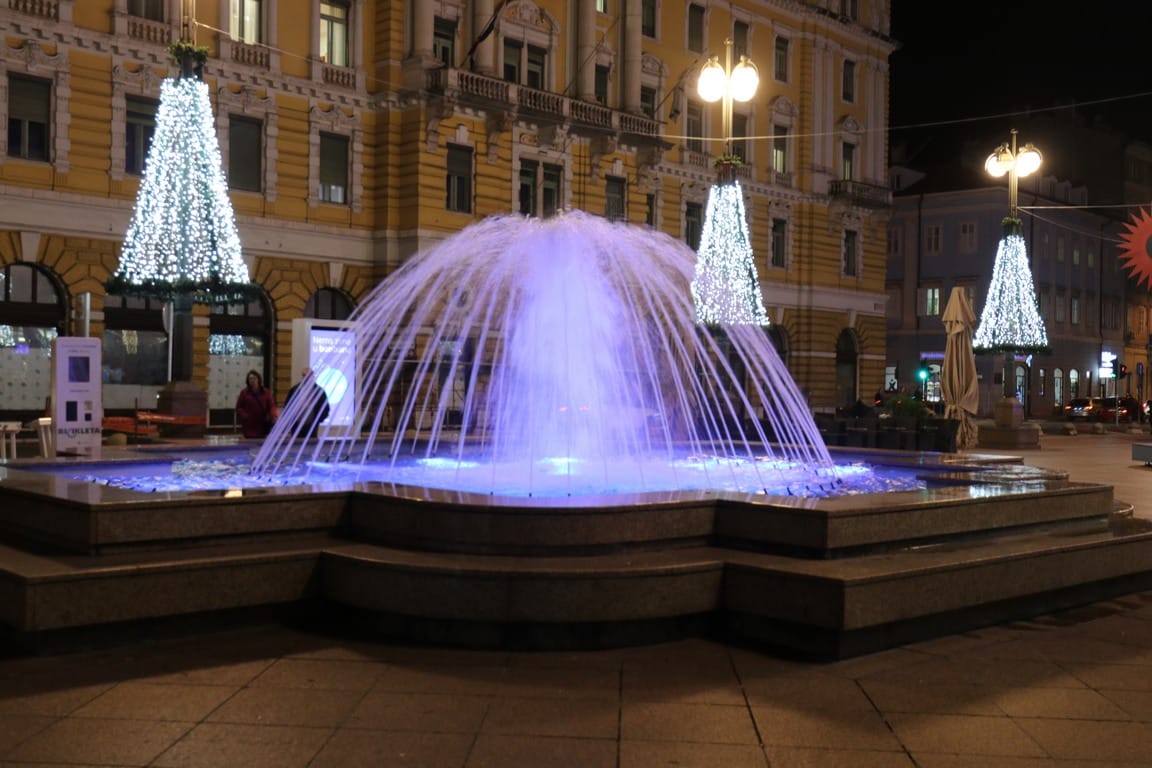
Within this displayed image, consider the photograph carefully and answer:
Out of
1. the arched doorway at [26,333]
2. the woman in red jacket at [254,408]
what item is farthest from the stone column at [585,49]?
the woman in red jacket at [254,408]

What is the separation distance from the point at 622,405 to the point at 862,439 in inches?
280

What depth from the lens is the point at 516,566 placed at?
6672 mm

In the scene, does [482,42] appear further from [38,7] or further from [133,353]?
[133,353]

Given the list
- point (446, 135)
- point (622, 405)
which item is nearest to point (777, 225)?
point (446, 135)

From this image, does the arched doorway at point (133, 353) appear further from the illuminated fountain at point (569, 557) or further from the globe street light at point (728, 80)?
the illuminated fountain at point (569, 557)

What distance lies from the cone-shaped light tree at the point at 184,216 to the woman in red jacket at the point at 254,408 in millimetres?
3518

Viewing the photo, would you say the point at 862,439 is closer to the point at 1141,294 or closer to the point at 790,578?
the point at 790,578

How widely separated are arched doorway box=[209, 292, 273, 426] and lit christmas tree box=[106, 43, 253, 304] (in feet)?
31.6

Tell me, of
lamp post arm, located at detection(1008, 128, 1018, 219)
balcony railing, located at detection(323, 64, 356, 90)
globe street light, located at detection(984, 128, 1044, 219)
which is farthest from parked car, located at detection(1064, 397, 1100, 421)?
balcony railing, located at detection(323, 64, 356, 90)

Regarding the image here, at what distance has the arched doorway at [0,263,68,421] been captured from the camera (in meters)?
25.1

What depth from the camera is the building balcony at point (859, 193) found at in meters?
46.7

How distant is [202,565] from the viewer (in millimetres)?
6645

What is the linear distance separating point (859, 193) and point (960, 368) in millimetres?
25663

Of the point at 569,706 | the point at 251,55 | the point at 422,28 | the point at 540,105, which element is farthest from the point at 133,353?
the point at 569,706
